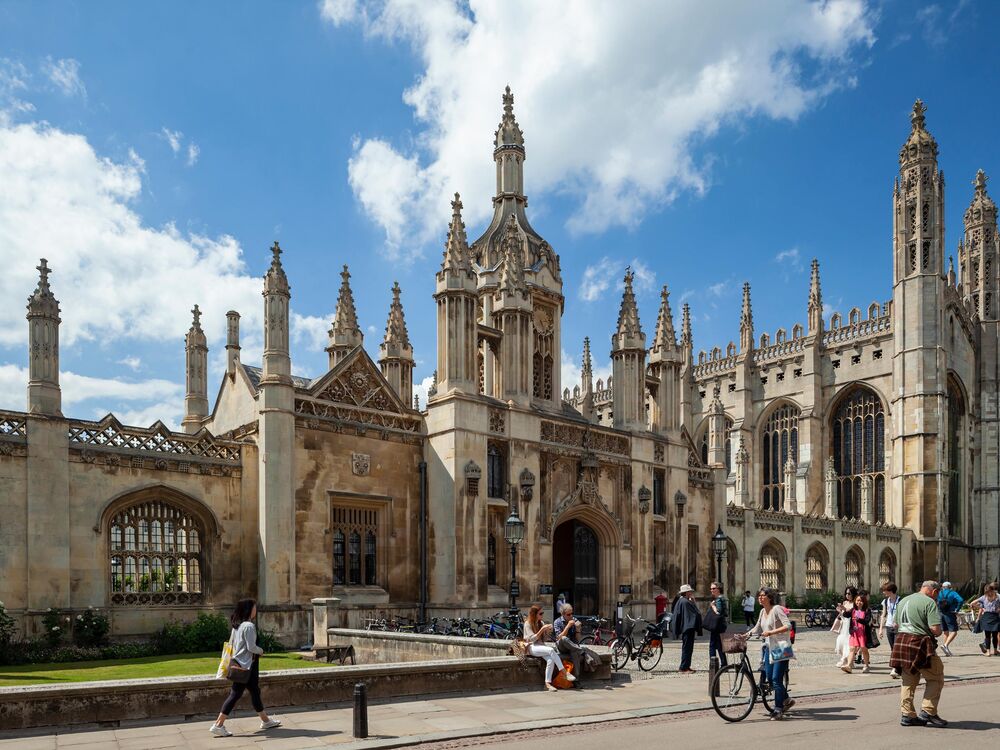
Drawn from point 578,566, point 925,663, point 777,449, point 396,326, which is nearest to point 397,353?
point 396,326

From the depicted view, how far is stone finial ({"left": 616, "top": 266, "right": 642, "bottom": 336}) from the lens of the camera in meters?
30.4

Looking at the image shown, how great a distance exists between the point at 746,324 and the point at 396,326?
1472 inches

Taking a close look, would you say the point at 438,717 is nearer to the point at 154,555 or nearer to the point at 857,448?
the point at 154,555

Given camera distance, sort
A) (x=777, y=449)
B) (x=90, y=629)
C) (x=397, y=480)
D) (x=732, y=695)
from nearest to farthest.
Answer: (x=732, y=695)
(x=90, y=629)
(x=397, y=480)
(x=777, y=449)

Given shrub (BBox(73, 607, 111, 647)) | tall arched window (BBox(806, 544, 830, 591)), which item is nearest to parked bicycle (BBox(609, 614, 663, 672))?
shrub (BBox(73, 607, 111, 647))

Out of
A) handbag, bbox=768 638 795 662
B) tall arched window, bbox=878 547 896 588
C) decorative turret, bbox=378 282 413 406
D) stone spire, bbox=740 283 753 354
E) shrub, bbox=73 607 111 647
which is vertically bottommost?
tall arched window, bbox=878 547 896 588

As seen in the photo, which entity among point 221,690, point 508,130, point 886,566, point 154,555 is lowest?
point 886,566

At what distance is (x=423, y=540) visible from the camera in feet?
82.9

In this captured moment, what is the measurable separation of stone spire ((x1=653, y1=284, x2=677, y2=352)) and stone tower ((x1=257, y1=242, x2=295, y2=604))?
14486 mm

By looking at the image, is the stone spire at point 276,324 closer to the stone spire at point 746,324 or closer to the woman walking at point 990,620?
the woman walking at point 990,620

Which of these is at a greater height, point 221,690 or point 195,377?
point 195,377

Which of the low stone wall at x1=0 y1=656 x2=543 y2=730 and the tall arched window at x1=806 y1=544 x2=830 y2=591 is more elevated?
the low stone wall at x1=0 y1=656 x2=543 y2=730

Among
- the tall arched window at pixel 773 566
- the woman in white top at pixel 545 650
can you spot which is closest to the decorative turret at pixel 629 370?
the woman in white top at pixel 545 650

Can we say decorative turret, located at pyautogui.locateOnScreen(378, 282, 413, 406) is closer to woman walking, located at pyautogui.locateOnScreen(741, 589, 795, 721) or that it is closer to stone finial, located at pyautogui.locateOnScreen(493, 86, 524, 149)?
stone finial, located at pyautogui.locateOnScreen(493, 86, 524, 149)
